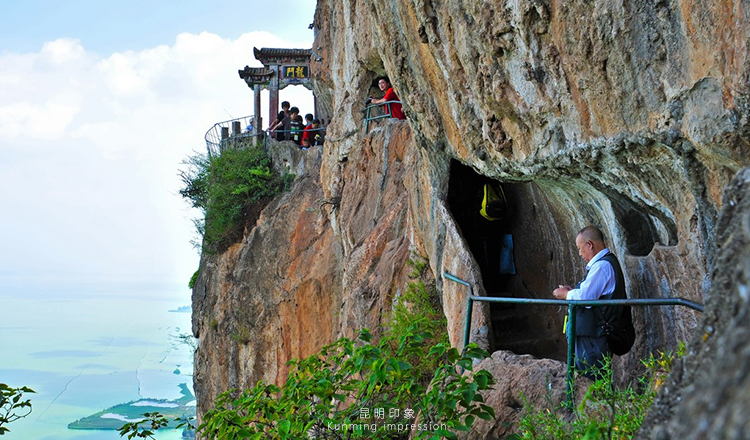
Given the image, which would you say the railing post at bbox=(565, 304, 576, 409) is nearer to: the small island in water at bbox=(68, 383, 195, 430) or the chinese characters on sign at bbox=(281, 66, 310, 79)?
the chinese characters on sign at bbox=(281, 66, 310, 79)

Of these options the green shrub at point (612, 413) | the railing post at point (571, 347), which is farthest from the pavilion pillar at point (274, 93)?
the green shrub at point (612, 413)

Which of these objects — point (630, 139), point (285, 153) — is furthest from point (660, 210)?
point (285, 153)

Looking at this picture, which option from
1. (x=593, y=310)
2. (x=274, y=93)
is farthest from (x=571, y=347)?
(x=274, y=93)

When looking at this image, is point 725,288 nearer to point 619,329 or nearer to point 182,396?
point 619,329

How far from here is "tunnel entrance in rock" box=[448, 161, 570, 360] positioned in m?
7.52

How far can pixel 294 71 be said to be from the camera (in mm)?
21781

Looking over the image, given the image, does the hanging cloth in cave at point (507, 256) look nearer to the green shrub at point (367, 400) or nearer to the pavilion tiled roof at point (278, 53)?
the green shrub at point (367, 400)

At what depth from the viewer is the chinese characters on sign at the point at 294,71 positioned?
856 inches

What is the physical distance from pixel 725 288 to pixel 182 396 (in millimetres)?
44868

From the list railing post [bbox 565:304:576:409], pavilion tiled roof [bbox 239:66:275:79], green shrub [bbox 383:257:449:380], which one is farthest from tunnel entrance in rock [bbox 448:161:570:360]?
pavilion tiled roof [bbox 239:66:275:79]

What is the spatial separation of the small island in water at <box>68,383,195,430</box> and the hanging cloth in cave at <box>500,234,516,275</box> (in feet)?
99.7

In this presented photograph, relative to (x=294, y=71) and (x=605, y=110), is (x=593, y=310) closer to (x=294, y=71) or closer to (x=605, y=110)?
(x=605, y=110)

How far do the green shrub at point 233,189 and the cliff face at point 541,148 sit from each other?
170 inches

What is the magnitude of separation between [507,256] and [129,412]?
35956mm
